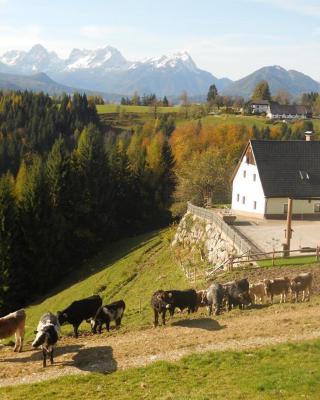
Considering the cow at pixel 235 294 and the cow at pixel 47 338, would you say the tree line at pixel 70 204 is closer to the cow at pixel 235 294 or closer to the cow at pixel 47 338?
the cow at pixel 235 294

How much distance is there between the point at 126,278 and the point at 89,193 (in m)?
26.7

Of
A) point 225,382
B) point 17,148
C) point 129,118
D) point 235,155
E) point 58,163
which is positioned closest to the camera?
point 225,382

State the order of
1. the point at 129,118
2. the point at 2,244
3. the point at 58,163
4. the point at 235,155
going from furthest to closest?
1. the point at 129,118
2. the point at 235,155
3. the point at 58,163
4. the point at 2,244

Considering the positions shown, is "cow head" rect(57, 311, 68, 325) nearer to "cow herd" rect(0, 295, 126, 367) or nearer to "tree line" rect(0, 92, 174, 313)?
"cow herd" rect(0, 295, 126, 367)

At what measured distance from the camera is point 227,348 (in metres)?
19.8

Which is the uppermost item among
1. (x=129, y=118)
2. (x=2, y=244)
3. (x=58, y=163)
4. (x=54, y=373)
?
(x=129, y=118)

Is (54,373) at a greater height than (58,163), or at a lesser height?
lesser

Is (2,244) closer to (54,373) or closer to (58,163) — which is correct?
(58,163)

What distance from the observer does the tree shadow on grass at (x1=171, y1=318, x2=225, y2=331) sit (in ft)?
73.7

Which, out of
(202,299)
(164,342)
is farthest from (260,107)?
(164,342)

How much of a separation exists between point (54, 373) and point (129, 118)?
168075mm

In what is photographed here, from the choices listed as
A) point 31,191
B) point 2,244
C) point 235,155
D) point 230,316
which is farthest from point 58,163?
Answer: point 230,316

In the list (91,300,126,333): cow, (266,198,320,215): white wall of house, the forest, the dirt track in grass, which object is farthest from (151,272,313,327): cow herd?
the forest

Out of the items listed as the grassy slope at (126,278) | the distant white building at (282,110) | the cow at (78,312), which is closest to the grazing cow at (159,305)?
the cow at (78,312)
